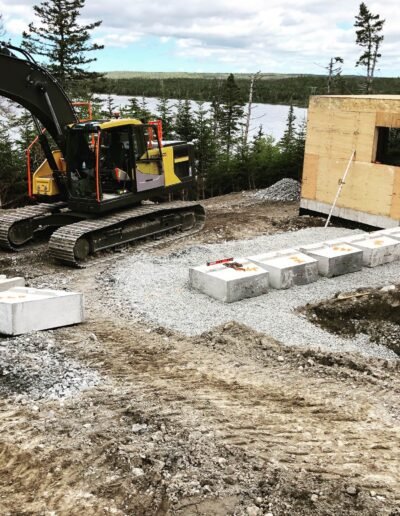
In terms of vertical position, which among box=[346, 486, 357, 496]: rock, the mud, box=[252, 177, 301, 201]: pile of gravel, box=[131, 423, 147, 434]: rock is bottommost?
the mud

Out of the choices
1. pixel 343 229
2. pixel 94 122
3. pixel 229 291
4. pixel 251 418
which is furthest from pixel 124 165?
pixel 251 418

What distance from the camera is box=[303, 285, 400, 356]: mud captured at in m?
8.79

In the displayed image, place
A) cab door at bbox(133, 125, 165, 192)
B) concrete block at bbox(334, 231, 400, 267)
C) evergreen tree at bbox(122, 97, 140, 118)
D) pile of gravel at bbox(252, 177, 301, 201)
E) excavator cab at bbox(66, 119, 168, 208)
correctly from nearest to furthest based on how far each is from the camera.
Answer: concrete block at bbox(334, 231, 400, 267) → excavator cab at bbox(66, 119, 168, 208) → cab door at bbox(133, 125, 165, 192) → pile of gravel at bbox(252, 177, 301, 201) → evergreen tree at bbox(122, 97, 140, 118)

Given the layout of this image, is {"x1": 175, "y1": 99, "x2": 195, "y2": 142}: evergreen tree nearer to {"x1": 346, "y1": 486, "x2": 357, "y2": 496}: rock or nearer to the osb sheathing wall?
the osb sheathing wall

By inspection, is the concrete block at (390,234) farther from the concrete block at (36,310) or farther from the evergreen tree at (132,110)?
the evergreen tree at (132,110)

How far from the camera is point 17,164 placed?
2464cm

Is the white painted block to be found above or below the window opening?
below

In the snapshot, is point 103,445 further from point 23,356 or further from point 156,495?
point 23,356

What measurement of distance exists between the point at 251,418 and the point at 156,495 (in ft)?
5.17

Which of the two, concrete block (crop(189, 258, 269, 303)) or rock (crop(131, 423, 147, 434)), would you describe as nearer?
rock (crop(131, 423, 147, 434))

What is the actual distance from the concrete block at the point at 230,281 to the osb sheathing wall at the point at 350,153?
6271 mm

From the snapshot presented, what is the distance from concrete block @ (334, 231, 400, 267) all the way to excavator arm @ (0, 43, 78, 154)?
262 inches

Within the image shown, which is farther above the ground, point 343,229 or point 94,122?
point 94,122

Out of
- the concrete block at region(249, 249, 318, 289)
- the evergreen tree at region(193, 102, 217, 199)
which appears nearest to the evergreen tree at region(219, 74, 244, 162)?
the evergreen tree at region(193, 102, 217, 199)
